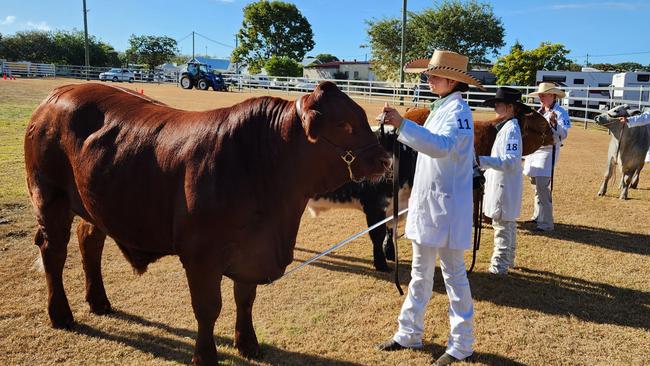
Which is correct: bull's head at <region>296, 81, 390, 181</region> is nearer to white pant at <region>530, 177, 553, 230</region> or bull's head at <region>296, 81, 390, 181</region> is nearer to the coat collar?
the coat collar

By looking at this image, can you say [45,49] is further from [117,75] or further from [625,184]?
[625,184]

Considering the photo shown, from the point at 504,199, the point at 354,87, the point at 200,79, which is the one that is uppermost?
the point at 200,79

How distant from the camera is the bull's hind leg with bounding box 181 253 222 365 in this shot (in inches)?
116

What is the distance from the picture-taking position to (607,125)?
32.0 ft

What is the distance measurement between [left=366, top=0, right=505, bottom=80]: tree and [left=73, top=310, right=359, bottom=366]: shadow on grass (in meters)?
40.4

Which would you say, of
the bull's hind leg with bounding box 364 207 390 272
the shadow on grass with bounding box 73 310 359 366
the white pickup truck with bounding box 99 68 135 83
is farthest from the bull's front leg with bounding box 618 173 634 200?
the white pickup truck with bounding box 99 68 135 83

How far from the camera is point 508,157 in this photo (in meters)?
4.73

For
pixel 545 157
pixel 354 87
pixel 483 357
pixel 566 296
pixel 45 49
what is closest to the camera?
pixel 483 357

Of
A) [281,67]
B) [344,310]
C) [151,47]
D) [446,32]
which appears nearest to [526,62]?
[446,32]

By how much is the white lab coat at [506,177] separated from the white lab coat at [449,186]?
146cm

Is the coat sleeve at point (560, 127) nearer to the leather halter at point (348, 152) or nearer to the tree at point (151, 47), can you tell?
the leather halter at point (348, 152)

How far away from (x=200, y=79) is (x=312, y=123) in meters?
36.9

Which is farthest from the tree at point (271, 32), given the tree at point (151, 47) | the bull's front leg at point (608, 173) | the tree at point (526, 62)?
the bull's front leg at point (608, 173)

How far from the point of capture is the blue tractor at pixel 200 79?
37.2 meters
